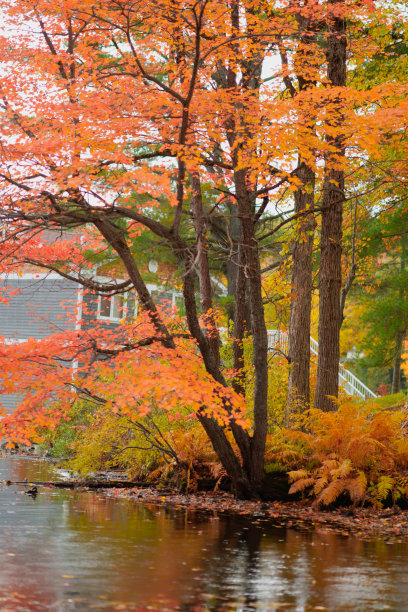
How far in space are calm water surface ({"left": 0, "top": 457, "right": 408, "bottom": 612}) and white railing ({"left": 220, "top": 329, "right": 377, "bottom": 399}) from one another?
35.2 feet

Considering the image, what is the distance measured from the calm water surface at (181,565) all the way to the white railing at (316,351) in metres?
10.7

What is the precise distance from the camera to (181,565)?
23.9 feet

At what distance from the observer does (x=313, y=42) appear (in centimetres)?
1392

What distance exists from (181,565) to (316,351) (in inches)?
642

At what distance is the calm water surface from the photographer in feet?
19.0

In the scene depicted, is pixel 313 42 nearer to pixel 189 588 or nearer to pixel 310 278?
pixel 310 278

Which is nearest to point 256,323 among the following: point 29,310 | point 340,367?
point 340,367

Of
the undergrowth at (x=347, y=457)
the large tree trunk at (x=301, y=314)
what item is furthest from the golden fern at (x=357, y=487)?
the large tree trunk at (x=301, y=314)

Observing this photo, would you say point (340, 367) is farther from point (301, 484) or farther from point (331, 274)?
point (301, 484)

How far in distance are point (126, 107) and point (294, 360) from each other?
697 centimetres

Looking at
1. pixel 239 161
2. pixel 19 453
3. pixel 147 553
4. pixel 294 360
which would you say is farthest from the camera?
pixel 19 453

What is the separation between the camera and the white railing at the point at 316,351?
21758 mm

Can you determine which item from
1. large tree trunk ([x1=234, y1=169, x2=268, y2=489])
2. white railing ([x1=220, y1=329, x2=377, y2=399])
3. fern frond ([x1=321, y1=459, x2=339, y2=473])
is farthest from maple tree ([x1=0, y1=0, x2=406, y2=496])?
white railing ([x1=220, y1=329, x2=377, y2=399])

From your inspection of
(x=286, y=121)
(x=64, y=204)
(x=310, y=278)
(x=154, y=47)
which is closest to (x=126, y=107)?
(x=64, y=204)
